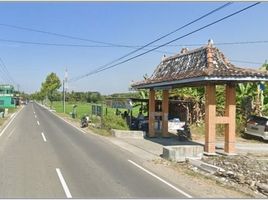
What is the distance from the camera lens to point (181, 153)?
1802 cm

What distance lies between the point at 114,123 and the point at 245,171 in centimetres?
1709

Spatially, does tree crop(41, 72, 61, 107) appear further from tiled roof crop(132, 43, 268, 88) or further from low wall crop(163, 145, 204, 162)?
low wall crop(163, 145, 204, 162)

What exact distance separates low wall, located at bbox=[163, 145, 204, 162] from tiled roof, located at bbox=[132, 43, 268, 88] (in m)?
3.08

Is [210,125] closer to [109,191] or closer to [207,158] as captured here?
[207,158]

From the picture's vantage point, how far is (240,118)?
33188mm

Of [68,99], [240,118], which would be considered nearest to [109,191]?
[240,118]

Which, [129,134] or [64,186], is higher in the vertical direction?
[129,134]

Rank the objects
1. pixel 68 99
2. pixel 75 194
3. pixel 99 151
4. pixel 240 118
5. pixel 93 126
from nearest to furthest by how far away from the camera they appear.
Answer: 1. pixel 75 194
2. pixel 99 151
3. pixel 240 118
4. pixel 93 126
5. pixel 68 99

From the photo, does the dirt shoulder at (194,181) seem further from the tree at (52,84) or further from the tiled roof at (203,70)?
the tree at (52,84)

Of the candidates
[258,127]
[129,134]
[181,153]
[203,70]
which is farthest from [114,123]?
[181,153]

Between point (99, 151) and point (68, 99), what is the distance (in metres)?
163

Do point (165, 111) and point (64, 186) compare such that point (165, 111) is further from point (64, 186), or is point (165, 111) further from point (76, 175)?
point (64, 186)

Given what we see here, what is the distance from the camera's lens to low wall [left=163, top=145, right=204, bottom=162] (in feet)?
58.6

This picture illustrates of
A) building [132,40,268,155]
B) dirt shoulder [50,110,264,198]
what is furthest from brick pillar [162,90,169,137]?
dirt shoulder [50,110,264,198]
